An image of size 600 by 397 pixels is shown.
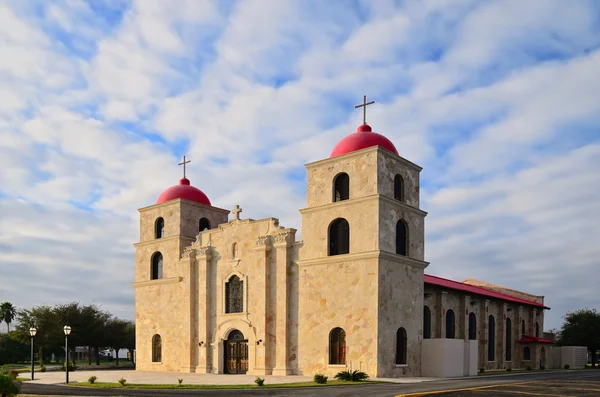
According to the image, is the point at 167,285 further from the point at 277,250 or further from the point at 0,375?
the point at 0,375

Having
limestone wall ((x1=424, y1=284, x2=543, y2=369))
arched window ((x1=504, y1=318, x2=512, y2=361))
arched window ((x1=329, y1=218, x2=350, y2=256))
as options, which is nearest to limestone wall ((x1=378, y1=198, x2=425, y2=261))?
arched window ((x1=329, y1=218, x2=350, y2=256))

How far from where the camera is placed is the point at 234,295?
42.3 meters

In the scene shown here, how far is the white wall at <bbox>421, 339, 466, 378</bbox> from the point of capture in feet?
117

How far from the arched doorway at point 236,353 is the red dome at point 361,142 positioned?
1442 cm

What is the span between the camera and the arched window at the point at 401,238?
121ft

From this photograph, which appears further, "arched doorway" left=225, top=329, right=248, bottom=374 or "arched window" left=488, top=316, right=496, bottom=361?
"arched window" left=488, top=316, right=496, bottom=361

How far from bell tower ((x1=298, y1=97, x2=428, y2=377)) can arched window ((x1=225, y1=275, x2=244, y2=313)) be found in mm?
5710

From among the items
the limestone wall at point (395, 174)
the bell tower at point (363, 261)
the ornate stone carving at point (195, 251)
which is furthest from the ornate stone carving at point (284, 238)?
the limestone wall at point (395, 174)

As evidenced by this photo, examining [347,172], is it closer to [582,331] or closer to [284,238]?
[284,238]

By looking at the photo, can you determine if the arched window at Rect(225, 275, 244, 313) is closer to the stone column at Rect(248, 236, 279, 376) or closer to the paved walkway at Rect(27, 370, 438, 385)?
the stone column at Rect(248, 236, 279, 376)

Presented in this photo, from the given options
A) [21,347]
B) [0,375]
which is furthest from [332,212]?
[21,347]

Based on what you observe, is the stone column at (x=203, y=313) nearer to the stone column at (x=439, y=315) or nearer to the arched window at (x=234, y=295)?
the arched window at (x=234, y=295)

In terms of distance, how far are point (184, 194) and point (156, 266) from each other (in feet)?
21.4

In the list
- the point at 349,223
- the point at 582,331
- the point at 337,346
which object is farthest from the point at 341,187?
the point at 582,331
